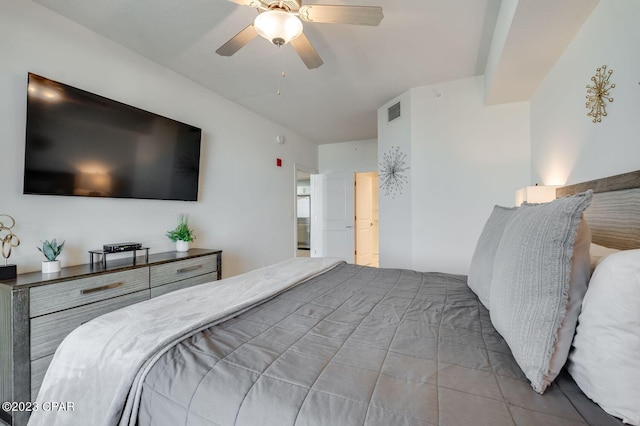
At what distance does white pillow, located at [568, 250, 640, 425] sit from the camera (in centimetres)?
56

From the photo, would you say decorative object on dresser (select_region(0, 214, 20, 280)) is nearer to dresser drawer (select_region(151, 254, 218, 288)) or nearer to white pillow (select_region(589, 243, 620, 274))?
dresser drawer (select_region(151, 254, 218, 288))

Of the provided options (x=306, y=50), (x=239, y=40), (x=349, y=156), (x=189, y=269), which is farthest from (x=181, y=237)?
(x=349, y=156)

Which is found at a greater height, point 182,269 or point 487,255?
point 487,255

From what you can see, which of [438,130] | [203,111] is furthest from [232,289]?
[438,130]

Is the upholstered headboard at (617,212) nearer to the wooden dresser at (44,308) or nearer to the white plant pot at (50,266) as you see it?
the wooden dresser at (44,308)

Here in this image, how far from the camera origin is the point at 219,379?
754 mm

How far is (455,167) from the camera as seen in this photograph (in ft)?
10.2

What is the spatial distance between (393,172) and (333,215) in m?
2.33

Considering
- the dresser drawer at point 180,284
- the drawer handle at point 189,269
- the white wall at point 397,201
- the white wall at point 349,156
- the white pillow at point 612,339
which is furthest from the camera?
the white wall at point 349,156

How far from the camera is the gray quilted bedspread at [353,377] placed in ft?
2.03

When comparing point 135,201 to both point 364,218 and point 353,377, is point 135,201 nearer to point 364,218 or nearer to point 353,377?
point 353,377

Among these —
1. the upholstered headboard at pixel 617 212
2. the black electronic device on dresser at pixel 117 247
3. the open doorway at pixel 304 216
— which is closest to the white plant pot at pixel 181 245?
the black electronic device on dresser at pixel 117 247

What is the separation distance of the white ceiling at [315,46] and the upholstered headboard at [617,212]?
151cm

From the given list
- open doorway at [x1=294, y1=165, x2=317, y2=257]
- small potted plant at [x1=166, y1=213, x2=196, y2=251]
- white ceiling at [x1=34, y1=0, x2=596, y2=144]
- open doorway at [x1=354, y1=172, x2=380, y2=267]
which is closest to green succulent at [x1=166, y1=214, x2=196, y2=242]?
small potted plant at [x1=166, y1=213, x2=196, y2=251]
